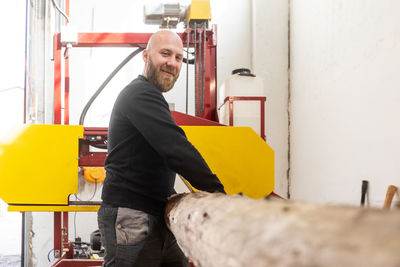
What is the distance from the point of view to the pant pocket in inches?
54.7

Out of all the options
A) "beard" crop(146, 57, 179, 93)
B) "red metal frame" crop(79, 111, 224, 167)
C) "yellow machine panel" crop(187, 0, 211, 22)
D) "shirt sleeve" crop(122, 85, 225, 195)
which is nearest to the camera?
"shirt sleeve" crop(122, 85, 225, 195)

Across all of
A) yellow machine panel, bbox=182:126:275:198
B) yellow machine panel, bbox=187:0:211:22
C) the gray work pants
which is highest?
yellow machine panel, bbox=187:0:211:22

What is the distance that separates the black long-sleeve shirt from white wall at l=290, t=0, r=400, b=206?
4.90 ft

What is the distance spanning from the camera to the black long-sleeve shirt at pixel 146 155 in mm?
1291

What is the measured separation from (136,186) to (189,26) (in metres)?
1.63

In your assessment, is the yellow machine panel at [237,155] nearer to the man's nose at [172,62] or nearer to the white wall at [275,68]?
the man's nose at [172,62]

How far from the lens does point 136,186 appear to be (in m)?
1.43

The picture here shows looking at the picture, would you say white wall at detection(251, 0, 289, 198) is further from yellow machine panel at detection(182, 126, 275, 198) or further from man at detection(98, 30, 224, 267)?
man at detection(98, 30, 224, 267)

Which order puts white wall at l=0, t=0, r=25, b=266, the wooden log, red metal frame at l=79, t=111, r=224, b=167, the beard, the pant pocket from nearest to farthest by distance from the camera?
the wooden log < the pant pocket < the beard < red metal frame at l=79, t=111, r=224, b=167 < white wall at l=0, t=0, r=25, b=266

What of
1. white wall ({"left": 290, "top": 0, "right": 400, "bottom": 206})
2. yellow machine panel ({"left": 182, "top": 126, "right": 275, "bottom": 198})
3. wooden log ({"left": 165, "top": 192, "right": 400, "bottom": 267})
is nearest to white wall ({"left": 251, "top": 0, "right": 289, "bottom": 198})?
white wall ({"left": 290, "top": 0, "right": 400, "bottom": 206})

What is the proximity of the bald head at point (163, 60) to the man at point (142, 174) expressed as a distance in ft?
0.63

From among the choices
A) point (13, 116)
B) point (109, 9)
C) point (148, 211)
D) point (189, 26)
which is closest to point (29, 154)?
point (148, 211)

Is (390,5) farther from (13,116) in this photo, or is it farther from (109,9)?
(13,116)

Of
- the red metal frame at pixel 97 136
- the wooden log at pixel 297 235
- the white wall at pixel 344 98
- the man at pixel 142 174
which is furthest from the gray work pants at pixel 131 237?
the white wall at pixel 344 98
